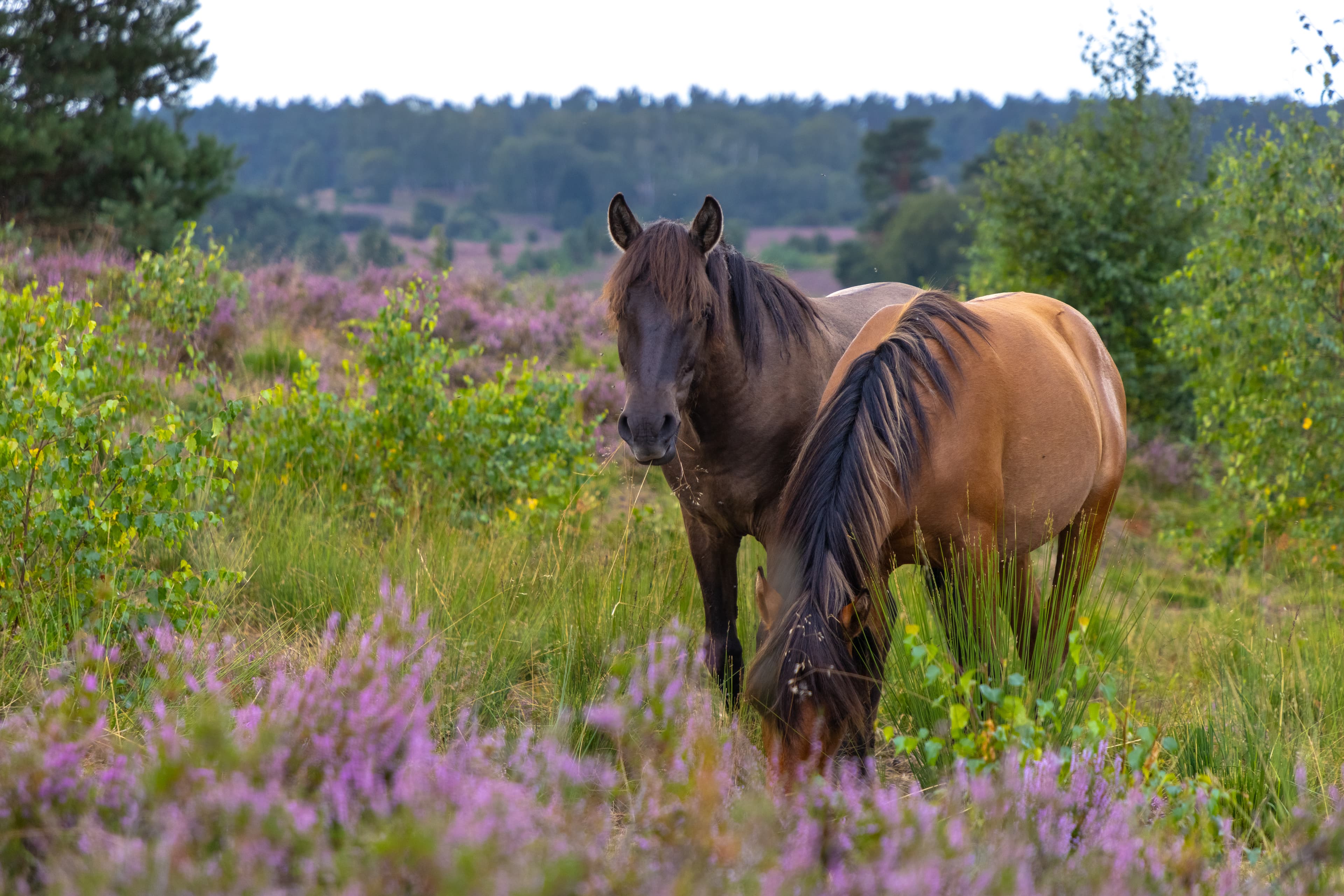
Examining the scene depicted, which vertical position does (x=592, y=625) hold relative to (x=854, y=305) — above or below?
below

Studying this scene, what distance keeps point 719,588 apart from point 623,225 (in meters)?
1.48

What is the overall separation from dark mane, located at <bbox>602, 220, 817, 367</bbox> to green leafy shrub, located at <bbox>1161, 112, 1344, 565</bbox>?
4261mm

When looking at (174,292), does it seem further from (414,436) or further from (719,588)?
(719,588)

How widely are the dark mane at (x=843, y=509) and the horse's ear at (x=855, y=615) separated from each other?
2 centimetres

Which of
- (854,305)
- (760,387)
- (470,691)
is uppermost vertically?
(854,305)

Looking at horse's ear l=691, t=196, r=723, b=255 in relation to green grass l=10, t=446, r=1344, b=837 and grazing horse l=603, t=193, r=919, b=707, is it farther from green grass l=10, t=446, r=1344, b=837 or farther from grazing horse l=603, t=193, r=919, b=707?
green grass l=10, t=446, r=1344, b=837

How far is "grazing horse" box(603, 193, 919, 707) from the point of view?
3416 mm

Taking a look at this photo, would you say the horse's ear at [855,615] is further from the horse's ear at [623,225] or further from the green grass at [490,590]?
the horse's ear at [623,225]

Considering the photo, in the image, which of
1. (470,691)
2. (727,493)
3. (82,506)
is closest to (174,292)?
(82,506)

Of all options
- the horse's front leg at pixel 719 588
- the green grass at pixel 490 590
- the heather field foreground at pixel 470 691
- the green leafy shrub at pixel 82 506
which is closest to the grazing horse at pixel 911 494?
the heather field foreground at pixel 470 691

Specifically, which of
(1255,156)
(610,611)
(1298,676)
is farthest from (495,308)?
(1298,676)

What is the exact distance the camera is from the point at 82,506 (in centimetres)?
336

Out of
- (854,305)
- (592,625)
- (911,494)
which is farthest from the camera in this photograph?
(854,305)

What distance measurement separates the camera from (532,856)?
5.13 ft
